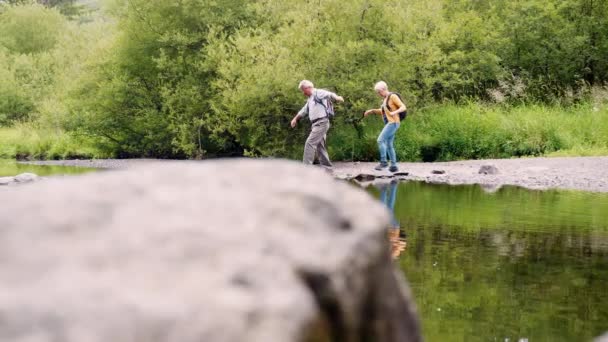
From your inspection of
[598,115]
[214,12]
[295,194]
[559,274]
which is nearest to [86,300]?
[295,194]

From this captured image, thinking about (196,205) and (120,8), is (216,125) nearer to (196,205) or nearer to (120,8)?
(120,8)

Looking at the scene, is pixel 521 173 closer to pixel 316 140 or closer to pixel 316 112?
pixel 316 140

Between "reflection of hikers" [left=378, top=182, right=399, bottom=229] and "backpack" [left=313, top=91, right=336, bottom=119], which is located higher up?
"backpack" [left=313, top=91, right=336, bottom=119]

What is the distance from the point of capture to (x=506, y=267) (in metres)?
7.61

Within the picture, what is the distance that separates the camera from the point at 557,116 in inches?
992

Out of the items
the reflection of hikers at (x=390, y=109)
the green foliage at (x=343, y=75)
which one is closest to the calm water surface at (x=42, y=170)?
the green foliage at (x=343, y=75)

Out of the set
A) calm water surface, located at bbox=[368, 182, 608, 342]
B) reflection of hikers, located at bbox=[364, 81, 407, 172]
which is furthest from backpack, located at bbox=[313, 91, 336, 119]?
calm water surface, located at bbox=[368, 182, 608, 342]

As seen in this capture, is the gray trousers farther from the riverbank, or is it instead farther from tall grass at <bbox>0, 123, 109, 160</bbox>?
tall grass at <bbox>0, 123, 109, 160</bbox>

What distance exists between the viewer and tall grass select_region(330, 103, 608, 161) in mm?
24391

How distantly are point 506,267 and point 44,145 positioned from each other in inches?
1357

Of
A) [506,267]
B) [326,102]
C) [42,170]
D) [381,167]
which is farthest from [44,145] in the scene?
[506,267]

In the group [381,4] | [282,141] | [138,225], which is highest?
[381,4]

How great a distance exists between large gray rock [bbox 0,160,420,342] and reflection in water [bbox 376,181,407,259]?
6.67 ft

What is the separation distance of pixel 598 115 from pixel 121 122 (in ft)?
58.5
